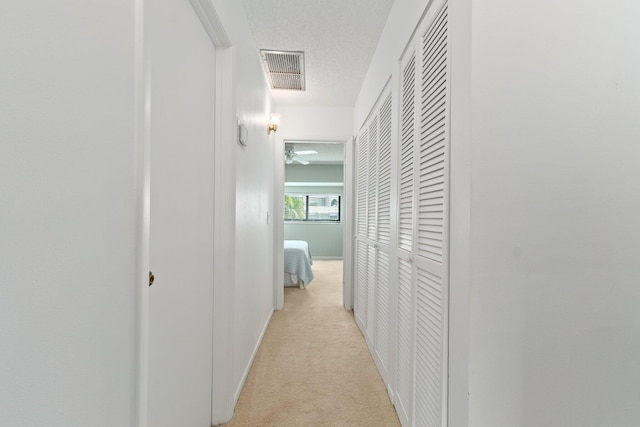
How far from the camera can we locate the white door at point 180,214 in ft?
3.41

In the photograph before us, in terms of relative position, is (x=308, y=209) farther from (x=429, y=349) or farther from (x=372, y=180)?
(x=429, y=349)

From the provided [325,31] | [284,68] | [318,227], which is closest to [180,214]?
[325,31]

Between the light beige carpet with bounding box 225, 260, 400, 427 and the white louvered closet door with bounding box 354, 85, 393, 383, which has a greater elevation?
the white louvered closet door with bounding box 354, 85, 393, 383

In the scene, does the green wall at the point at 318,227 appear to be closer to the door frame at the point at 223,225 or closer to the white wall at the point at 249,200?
the white wall at the point at 249,200

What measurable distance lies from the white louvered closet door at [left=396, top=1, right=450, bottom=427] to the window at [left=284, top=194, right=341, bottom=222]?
652 centimetres

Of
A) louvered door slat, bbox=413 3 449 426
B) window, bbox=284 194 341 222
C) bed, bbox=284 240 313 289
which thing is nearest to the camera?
louvered door slat, bbox=413 3 449 426

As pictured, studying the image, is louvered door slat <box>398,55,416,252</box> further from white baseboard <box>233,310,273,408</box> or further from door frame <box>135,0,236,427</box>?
white baseboard <box>233,310,273,408</box>

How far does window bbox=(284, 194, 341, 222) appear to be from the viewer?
8.27 metres
